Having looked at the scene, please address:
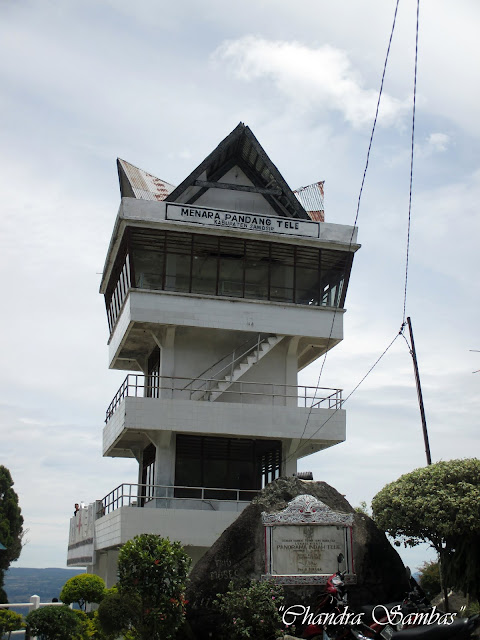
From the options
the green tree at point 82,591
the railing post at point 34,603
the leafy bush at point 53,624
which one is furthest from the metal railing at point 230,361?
the leafy bush at point 53,624

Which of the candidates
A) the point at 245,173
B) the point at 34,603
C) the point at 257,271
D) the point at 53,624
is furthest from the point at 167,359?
the point at 53,624

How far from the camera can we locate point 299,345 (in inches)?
1502

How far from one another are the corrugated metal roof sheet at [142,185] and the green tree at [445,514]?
765 inches

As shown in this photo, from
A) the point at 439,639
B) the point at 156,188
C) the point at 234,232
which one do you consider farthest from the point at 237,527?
the point at 156,188

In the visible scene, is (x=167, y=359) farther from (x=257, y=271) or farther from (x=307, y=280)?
(x=307, y=280)

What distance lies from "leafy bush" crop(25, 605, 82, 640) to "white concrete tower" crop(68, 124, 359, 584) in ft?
27.3

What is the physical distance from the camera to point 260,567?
21.5 metres

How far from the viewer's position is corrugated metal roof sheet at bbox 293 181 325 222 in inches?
1576

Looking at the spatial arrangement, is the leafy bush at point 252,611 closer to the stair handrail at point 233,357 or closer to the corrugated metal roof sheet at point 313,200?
the stair handrail at point 233,357

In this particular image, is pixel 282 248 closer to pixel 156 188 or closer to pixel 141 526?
pixel 156 188

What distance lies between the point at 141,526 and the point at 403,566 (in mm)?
12253

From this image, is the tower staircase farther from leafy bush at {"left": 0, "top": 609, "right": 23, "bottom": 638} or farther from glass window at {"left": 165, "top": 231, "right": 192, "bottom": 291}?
leafy bush at {"left": 0, "top": 609, "right": 23, "bottom": 638}

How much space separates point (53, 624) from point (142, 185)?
21363mm

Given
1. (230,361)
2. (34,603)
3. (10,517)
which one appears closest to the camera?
(34,603)
